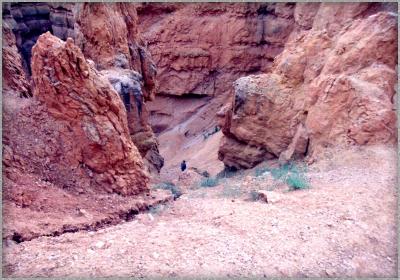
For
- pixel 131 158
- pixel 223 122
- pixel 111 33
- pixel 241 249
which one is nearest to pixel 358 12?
pixel 223 122

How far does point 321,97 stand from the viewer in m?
10.8

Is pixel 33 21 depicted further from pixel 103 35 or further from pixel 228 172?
pixel 228 172

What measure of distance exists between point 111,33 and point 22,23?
16.6ft

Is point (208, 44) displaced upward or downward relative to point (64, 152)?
upward

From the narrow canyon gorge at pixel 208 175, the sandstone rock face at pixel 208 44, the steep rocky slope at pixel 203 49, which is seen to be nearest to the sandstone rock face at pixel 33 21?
the narrow canyon gorge at pixel 208 175

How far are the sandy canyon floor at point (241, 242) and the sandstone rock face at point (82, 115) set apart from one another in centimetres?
93

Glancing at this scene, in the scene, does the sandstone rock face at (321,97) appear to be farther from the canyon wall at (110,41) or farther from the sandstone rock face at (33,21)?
the sandstone rock face at (33,21)

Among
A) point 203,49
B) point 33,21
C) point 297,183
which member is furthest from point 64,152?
point 203,49

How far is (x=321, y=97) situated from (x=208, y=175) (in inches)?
224

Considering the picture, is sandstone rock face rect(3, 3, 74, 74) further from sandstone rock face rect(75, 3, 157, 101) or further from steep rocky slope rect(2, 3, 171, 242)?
steep rocky slope rect(2, 3, 171, 242)

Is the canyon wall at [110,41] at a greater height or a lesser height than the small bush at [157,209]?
greater

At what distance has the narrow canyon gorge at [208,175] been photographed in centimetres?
499

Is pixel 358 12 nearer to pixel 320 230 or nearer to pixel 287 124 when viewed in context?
pixel 287 124

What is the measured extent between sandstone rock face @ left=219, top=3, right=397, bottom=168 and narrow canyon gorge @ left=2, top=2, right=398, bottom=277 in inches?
1.3
